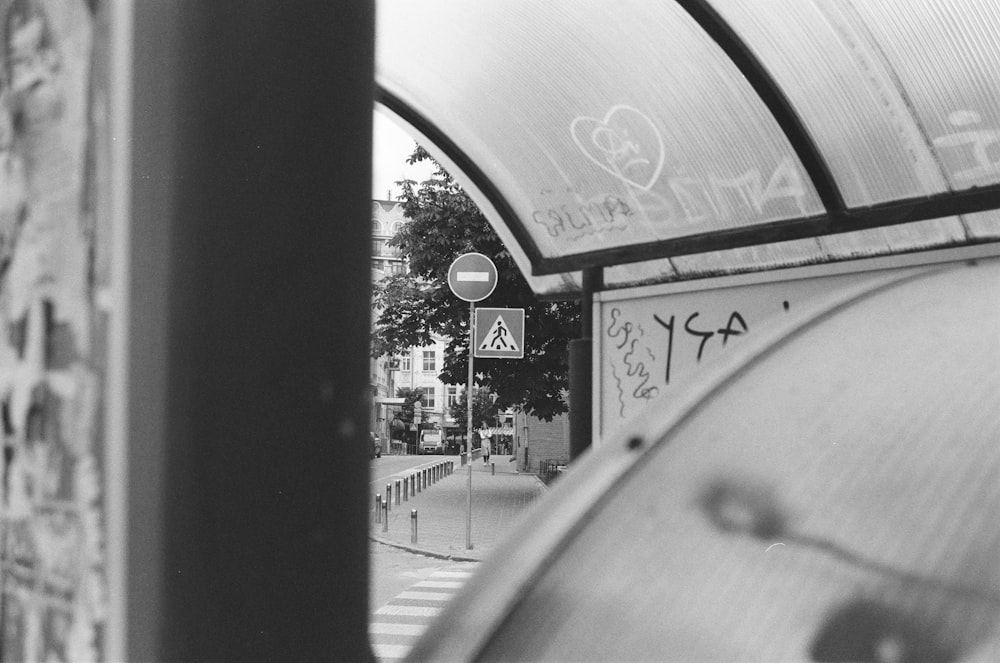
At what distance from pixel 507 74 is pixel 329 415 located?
164 inches

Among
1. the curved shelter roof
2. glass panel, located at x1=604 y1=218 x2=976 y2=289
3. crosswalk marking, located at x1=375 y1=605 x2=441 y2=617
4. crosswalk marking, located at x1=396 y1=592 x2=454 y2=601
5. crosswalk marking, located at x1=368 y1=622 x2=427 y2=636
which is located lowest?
crosswalk marking, located at x1=396 y1=592 x2=454 y2=601

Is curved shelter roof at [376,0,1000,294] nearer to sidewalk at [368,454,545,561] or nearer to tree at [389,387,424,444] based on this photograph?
sidewalk at [368,454,545,561]

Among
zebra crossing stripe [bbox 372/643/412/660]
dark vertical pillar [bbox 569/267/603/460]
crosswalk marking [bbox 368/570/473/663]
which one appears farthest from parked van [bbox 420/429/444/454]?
dark vertical pillar [bbox 569/267/603/460]

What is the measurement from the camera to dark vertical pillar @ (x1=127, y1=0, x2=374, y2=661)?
1.34 m

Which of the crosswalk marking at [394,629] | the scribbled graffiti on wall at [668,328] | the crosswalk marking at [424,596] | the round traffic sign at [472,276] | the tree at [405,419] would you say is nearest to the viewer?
the scribbled graffiti on wall at [668,328]

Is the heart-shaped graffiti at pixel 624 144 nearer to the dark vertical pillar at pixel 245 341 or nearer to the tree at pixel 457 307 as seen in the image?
the dark vertical pillar at pixel 245 341

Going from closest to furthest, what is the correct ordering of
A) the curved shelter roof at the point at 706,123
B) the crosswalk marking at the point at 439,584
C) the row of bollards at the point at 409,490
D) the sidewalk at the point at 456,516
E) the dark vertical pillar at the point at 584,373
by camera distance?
the curved shelter roof at the point at 706,123 → the dark vertical pillar at the point at 584,373 → the crosswalk marking at the point at 439,584 → the sidewalk at the point at 456,516 → the row of bollards at the point at 409,490

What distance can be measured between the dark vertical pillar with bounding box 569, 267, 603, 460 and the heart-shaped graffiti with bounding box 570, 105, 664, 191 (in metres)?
0.69

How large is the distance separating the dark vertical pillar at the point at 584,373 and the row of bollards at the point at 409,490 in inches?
365

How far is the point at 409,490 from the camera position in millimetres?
26266

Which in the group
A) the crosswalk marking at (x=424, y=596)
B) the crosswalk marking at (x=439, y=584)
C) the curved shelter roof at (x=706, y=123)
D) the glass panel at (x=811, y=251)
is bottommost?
the crosswalk marking at (x=439, y=584)

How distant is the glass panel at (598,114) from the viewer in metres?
4.70

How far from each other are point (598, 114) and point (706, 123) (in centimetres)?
62

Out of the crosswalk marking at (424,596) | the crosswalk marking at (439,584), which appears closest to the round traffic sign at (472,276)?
the crosswalk marking at (439,584)
